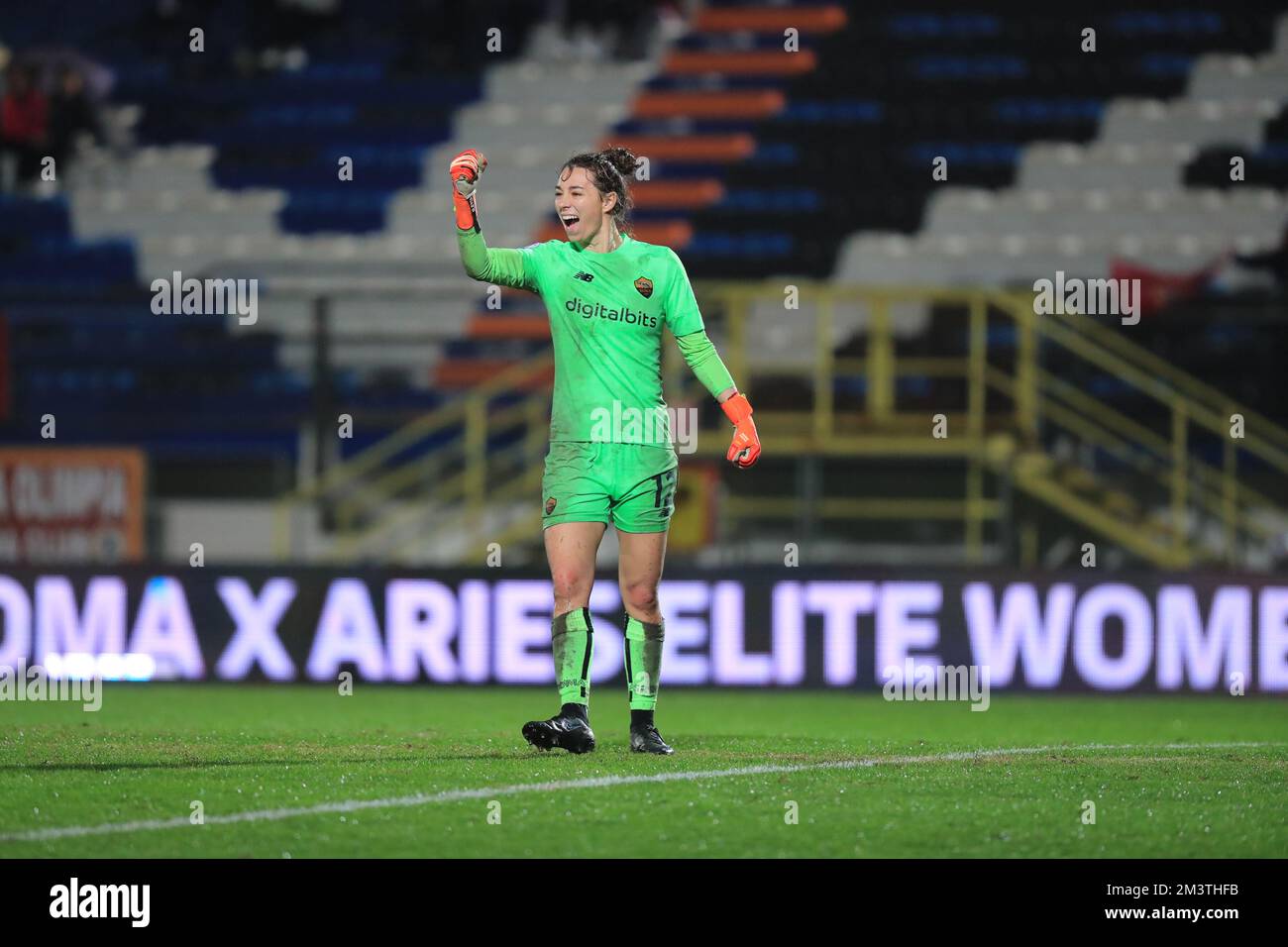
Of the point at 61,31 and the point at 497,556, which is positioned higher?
the point at 61,31

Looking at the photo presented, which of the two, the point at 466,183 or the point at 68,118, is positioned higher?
the point at 68,118

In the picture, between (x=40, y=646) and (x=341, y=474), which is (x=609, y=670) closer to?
(x=40, y=646)

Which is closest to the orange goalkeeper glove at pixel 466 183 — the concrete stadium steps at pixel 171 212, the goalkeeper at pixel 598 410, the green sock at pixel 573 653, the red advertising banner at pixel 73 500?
the goalkeeper at pixel 598 410

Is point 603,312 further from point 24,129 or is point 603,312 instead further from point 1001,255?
point 24,129

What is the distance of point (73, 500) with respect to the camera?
12578 mm

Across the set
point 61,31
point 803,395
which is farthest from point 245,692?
point 61,31

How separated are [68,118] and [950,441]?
9901 mm

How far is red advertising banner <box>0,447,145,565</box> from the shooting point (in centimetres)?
1254

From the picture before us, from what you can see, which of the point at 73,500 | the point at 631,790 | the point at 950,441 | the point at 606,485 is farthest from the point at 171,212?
the point at 631,790

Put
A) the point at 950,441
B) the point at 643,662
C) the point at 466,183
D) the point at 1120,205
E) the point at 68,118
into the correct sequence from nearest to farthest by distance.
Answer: the point at 466,183
the point at 643,662
the point at 950,441
the point at 1120,205
the point at 68,118

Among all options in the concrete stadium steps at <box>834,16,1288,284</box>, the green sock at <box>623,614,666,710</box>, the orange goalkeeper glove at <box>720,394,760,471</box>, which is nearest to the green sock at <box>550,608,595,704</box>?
the green sock at <box>623,614,666,710</box>

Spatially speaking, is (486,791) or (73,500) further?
(73,500)

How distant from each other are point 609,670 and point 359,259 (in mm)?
8067

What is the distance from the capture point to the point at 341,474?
13.5 m
